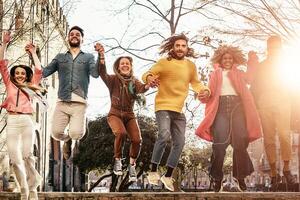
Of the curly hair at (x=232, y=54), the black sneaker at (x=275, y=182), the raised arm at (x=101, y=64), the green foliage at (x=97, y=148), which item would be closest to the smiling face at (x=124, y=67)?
the raised arm at (x=101, y=64)

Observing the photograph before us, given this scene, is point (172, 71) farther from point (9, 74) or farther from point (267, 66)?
point (9, 74)

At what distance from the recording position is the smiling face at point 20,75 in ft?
26.8

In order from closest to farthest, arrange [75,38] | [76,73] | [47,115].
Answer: [76,73] < [75,38] < [47,115]

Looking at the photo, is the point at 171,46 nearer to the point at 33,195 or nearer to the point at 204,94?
the point at 204,94

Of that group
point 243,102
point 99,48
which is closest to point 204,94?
point 243,102

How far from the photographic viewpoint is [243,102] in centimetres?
830

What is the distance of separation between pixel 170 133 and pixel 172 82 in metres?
0.74

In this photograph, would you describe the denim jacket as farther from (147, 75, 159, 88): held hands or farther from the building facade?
the building facade

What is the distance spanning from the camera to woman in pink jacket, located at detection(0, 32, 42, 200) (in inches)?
303

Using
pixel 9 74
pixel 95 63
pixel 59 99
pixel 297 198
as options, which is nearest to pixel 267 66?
pixel 297 198

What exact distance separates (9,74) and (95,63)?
1242 mm

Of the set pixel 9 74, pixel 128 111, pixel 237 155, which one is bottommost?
pixel 237 155

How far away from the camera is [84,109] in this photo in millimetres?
8297

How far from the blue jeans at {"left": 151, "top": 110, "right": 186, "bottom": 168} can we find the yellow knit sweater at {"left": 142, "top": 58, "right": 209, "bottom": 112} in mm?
103
